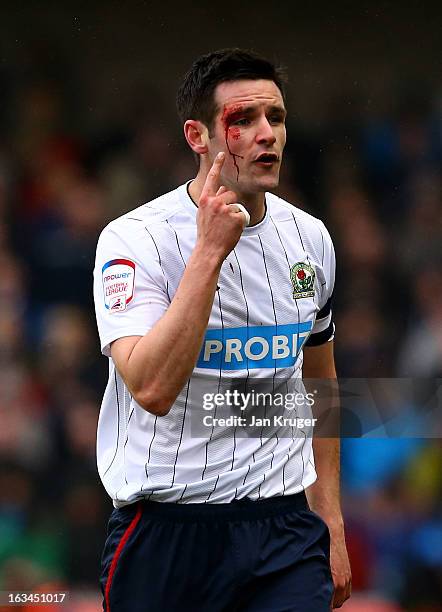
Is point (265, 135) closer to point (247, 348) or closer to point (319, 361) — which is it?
point (247, 348)

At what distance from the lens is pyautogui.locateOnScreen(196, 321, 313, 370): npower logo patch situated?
9.29 ft

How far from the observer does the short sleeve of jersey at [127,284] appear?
2688 mm

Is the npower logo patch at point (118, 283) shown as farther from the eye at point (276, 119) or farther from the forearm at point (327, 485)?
the forearm at point (327, 485)

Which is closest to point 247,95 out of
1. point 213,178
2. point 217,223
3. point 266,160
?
point 266,160

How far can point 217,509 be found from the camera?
2.80 meters

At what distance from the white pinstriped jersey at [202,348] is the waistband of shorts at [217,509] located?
18mm

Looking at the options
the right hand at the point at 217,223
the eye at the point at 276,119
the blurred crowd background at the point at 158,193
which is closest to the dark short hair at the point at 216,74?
the eye at the point at 276,119

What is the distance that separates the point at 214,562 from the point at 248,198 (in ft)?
2.99

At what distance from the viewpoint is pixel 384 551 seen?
575cm

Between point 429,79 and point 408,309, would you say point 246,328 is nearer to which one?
point 408,309

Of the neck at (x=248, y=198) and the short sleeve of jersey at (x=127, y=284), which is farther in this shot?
the neck at (x=248, y=198)

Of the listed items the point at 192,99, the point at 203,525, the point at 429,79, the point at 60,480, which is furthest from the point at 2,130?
the point at 203,525

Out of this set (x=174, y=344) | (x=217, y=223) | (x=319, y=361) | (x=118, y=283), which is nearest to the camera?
(x=174, y=344)

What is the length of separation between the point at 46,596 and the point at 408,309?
2.40 m
